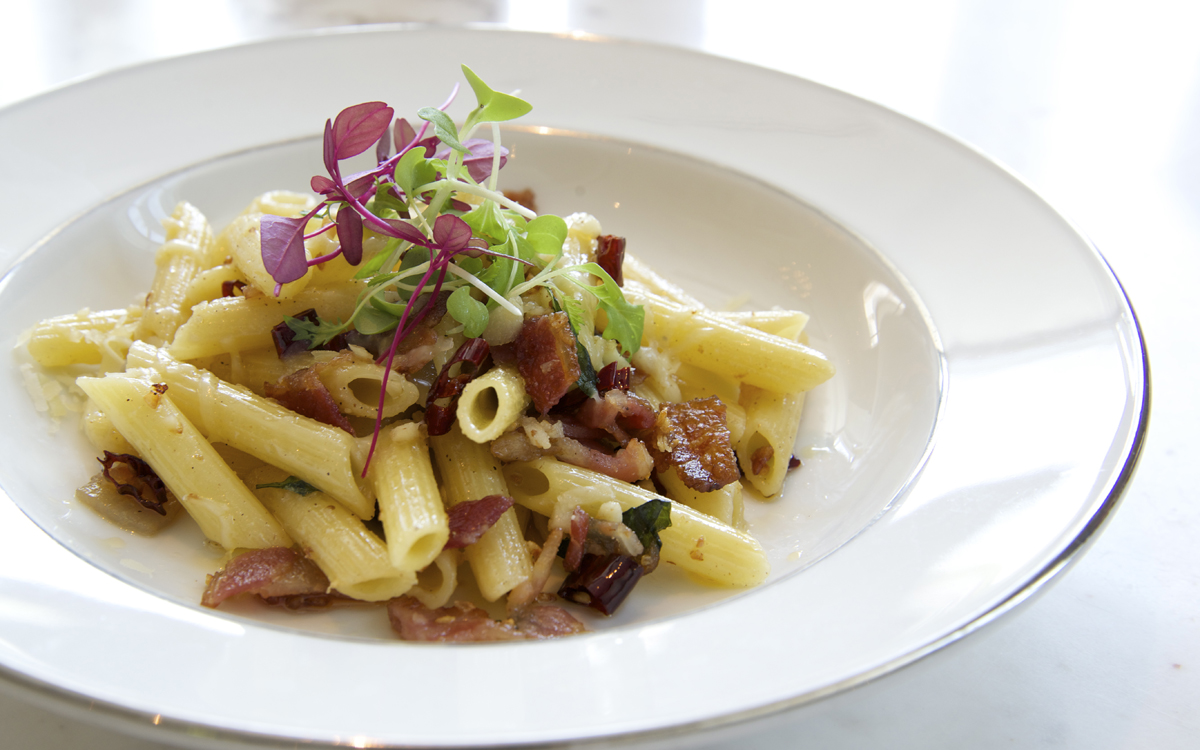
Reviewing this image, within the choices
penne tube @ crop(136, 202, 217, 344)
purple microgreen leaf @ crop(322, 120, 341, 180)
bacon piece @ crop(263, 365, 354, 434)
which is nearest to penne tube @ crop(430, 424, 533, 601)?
bacon piece @ crop(263, 365, 354, 434)

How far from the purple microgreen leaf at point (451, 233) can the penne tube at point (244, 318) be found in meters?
0.33

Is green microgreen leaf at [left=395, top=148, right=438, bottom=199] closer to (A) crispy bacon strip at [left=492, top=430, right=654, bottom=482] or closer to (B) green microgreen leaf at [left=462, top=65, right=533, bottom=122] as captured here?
(B) green microgreen leaf at [left=462, top=65, right=533, bottom=122]

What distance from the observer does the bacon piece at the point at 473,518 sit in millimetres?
1937

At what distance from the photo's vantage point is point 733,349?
2508mm

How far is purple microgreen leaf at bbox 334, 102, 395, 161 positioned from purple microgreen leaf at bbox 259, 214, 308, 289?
27 centimetres

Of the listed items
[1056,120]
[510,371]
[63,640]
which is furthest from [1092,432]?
[1056,120]

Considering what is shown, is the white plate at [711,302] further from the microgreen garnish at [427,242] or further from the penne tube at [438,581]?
the microgreen garnish at [427,242]

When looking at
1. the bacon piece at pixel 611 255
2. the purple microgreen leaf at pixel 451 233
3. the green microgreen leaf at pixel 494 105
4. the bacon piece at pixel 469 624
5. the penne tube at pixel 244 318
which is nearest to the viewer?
the bacon piece at pixel 469 624

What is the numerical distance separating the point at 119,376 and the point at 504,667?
1264 millimetres

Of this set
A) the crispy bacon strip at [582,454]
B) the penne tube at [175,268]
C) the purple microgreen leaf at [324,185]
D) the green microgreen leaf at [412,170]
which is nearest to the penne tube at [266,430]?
the penne tube at [175,268]

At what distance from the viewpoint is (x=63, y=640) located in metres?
1.57

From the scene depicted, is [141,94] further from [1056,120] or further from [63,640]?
[1056,120]

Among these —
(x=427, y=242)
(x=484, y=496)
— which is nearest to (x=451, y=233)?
(x=427, y=242)

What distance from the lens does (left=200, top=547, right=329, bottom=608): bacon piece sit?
1.88 metres
